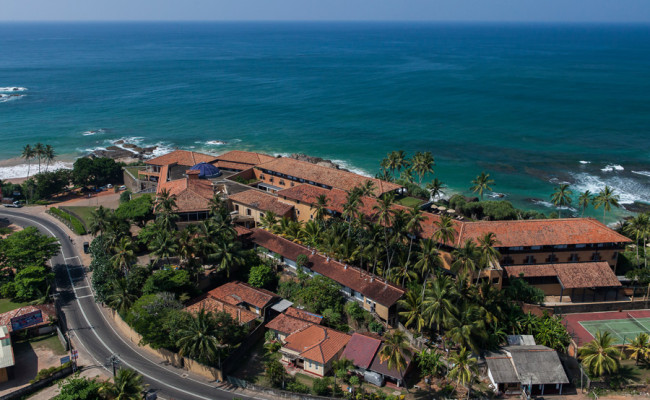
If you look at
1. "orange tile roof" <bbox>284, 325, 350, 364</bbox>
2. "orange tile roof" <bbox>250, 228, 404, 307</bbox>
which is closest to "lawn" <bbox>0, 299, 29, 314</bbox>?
"orange tile roof" <bbox>250, 228, 404, 307</bbox>

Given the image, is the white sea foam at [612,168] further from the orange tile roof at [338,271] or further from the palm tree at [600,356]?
the orange tile roof at [338,271]

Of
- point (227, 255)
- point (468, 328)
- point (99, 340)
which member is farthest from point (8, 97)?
point (468, 328)

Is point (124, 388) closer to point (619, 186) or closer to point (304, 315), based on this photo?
point (304, 315)

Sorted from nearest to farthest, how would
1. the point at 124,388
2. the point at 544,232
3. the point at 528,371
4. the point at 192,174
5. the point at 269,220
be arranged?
the point at 124,388 → the point at 528,371 → the point at 544,232 → the point at 269,220 → the point at 192,174

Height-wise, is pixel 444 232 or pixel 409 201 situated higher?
pixel 444 232

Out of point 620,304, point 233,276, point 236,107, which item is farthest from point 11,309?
point 236,107

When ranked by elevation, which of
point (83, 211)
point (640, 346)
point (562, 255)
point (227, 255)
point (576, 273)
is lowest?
point (83, 211)

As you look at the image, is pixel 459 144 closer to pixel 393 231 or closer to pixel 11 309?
pixel 393 231
